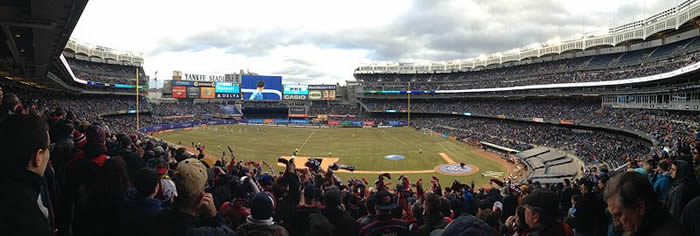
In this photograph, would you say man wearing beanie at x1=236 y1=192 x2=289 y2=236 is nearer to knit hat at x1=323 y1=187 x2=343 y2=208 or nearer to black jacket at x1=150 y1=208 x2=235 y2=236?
black jacket at x1=150 y1=208 x2=235 y2=236

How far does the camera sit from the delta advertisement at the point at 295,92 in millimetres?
107838

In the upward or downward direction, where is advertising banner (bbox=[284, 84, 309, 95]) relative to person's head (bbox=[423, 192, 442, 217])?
upward

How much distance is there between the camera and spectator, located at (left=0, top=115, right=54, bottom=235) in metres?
2.21

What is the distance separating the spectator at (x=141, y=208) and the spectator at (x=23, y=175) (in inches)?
25.9

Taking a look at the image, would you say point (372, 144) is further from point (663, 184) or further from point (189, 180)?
point (189, 180)

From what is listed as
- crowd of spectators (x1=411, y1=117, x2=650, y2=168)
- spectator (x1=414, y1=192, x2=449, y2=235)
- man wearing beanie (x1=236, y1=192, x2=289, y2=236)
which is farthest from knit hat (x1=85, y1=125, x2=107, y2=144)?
crowd of spectators (x1=411, y1=117, x2=650, y2=168)

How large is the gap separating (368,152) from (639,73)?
3550cm

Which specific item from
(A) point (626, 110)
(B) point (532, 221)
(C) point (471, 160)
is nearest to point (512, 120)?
(A) point (626, 110)

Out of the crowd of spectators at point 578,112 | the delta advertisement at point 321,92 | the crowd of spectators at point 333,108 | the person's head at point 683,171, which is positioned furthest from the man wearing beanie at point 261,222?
the delta advertisement at point 321,92

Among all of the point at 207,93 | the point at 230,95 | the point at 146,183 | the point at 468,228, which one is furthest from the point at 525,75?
the point at 207,93

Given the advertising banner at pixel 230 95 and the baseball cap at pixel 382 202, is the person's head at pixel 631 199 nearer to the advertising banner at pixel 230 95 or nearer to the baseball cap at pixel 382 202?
the baseball cap at pixel 382 202

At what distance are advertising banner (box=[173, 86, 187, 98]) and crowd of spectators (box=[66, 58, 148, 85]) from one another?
410 inches

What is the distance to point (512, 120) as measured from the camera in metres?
66.1

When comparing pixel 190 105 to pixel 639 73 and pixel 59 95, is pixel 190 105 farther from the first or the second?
pixel 639 73
